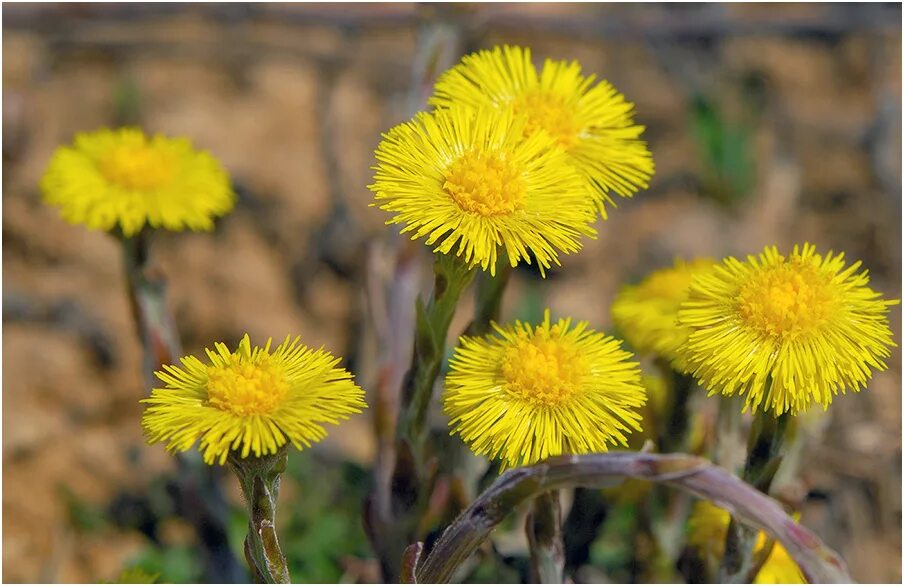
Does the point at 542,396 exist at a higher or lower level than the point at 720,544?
higher

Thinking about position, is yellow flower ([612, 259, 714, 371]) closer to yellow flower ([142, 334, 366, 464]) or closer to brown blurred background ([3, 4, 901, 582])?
yellow flower ([142, 334, 366, 464])

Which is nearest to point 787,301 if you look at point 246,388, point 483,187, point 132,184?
point 483,187

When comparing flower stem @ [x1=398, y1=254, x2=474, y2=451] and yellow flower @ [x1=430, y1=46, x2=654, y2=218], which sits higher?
yellow flower @ [x1=430, y1=46, x2=654, y2=218]

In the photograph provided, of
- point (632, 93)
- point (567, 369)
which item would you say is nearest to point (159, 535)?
point (567, 369)

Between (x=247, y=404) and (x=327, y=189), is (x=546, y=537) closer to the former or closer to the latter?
(x=247, y=404)

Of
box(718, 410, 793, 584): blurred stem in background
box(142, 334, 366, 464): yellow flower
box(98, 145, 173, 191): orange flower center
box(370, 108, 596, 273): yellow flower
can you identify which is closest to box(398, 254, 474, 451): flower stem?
box(370, 108, 596, 273): yellow flower

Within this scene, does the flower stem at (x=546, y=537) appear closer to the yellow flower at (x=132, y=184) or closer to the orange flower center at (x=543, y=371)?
the orange flower center at (x=543, y=371)
